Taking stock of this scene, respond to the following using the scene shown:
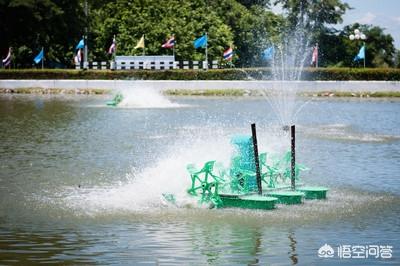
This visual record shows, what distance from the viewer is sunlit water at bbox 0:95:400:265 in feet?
42.7

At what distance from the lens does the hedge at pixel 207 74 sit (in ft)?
198

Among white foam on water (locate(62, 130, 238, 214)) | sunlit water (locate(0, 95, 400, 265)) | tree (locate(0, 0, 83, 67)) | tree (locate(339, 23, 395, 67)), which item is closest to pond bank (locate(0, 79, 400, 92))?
tree (locate(0, 0, 83, 67))

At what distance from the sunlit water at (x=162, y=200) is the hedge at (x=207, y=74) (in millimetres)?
25873

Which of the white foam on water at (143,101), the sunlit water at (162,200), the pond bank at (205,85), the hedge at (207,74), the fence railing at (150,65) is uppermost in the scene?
the fence railing at (150,65)

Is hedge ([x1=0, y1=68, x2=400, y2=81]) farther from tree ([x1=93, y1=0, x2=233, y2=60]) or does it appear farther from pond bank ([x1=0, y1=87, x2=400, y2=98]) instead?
tree ([x1=93, y1=0, x2=233, y2=60])

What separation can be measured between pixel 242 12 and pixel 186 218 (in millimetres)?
70187

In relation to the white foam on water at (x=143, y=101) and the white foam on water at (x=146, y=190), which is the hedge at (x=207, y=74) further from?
the white foam on water at (x=146, y=190)

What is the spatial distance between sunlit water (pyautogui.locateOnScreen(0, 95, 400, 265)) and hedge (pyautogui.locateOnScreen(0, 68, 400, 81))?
2587 cm

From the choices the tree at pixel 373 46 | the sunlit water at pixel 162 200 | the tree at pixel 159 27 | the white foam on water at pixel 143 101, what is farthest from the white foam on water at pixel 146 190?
the tree at pixel 373 46

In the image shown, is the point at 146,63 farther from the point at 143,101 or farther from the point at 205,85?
the point at 143,101

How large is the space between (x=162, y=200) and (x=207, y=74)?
45734mm

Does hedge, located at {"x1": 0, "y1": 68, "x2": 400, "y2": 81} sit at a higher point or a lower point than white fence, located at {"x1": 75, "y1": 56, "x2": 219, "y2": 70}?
lower

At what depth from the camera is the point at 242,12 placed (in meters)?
84.0

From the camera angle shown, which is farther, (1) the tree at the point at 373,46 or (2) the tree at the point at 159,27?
(1) the tree at the point at 373,46
